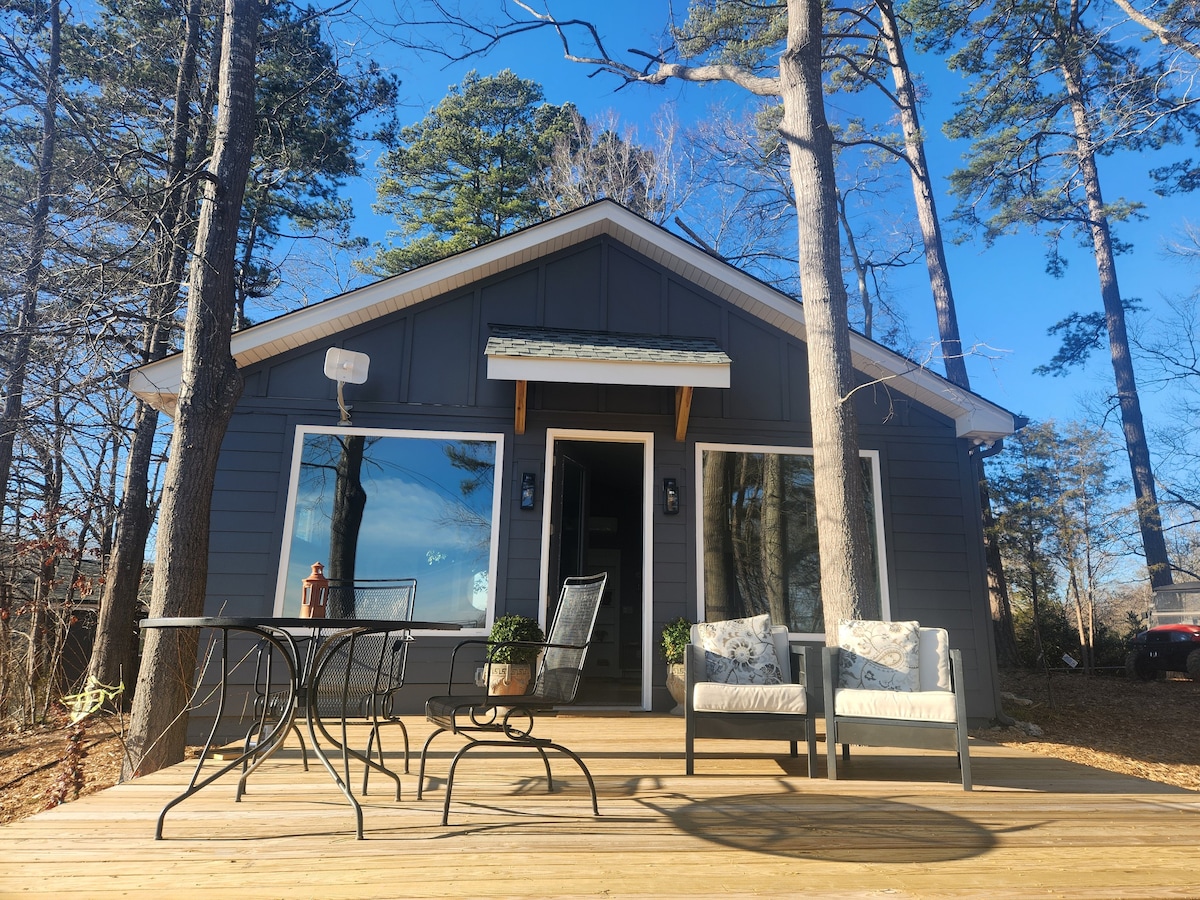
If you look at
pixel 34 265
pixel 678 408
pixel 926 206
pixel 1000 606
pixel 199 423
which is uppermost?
pixel 926 206

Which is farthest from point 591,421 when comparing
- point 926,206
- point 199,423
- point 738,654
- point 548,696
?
point 926,206

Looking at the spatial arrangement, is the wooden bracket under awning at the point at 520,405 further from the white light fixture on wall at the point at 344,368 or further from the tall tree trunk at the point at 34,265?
the tall tree trunk at the point at 34,265

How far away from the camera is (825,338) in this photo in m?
5.09

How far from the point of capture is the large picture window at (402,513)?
5.95 metres

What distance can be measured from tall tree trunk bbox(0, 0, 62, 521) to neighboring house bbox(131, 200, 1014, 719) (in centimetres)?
317

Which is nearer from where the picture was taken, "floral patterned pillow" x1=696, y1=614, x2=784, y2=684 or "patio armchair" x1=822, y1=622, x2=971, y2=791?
"patio armchair" x1=822, y1=622, x2=971, y2=791

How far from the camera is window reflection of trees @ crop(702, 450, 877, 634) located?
20.5 ft

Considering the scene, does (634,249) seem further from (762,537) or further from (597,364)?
(762,537)

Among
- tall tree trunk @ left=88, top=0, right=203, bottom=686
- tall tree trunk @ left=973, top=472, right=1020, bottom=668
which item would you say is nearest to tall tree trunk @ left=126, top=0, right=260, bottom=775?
tall tree trunk @ left=88, top=0, right=203, bottom=686

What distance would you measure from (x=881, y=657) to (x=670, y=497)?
2605 millimetres

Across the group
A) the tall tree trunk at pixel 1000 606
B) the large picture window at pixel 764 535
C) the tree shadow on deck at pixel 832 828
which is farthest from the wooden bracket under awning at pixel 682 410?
the tall tree trunk at pixel 1000 606

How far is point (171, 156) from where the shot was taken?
893 centimetres

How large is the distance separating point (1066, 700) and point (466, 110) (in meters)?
14.1

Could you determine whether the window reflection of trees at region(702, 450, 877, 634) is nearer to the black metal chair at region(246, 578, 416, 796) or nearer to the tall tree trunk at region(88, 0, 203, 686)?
the black metal chair at region(246, 578, 416, 796)
